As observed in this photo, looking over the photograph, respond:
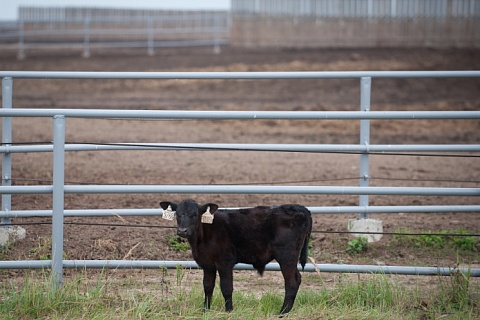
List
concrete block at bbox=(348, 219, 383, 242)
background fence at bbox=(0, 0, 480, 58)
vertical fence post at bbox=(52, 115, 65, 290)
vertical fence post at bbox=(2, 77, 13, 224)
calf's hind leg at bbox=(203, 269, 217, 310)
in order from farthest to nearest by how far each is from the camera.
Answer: background fence at bbox=(0, 0, 480, 58) → concrete block at bbox=(348, 219, 383, 242) → vertical fence post at bbox=(2, 77, 13, 224) → vertical fence post at bbox=(52, 115, 65, 290) → calf's hind leg at bbox=(203, 269, 217, 310)

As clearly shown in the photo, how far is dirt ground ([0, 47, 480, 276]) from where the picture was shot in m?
7.28

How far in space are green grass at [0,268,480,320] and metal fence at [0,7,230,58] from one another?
1843 centimetres

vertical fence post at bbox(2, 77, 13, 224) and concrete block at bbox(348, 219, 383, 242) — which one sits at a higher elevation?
vertical fence post at bbox(2, 77, 13, 224)

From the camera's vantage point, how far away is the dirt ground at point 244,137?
728cm

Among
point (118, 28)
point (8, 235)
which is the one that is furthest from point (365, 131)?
point (118, 28)

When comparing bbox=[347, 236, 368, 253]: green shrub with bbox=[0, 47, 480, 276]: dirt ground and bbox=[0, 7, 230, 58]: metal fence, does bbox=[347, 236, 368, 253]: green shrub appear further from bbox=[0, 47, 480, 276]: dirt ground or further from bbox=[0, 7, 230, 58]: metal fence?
bbox=[0, 7, 230, 58]: metal fence

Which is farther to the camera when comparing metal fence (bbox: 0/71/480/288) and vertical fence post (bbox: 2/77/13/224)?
vertical fence post (bbox: 2/77/13/224)

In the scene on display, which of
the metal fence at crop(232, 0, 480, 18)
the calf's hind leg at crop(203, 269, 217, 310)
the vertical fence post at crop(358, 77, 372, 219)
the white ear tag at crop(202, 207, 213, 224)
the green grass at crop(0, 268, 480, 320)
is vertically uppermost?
the metal fence at crop(232, 0, 480, 18)

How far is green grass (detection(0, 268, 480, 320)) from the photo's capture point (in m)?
5.11

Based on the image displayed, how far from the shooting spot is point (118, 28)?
26.3 m

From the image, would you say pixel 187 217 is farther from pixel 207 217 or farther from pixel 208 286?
pixel 208 286

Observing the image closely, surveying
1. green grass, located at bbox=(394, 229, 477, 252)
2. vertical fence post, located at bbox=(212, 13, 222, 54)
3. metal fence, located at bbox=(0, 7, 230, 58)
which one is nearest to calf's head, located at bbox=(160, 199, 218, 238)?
green grass, located at bbox=(394, 229, 477, 252)

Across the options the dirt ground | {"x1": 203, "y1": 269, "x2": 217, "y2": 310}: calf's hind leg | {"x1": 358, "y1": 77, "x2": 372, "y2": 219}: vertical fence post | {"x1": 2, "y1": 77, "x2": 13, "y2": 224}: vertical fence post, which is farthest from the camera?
the dirt ground

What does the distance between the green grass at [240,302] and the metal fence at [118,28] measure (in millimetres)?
18432
